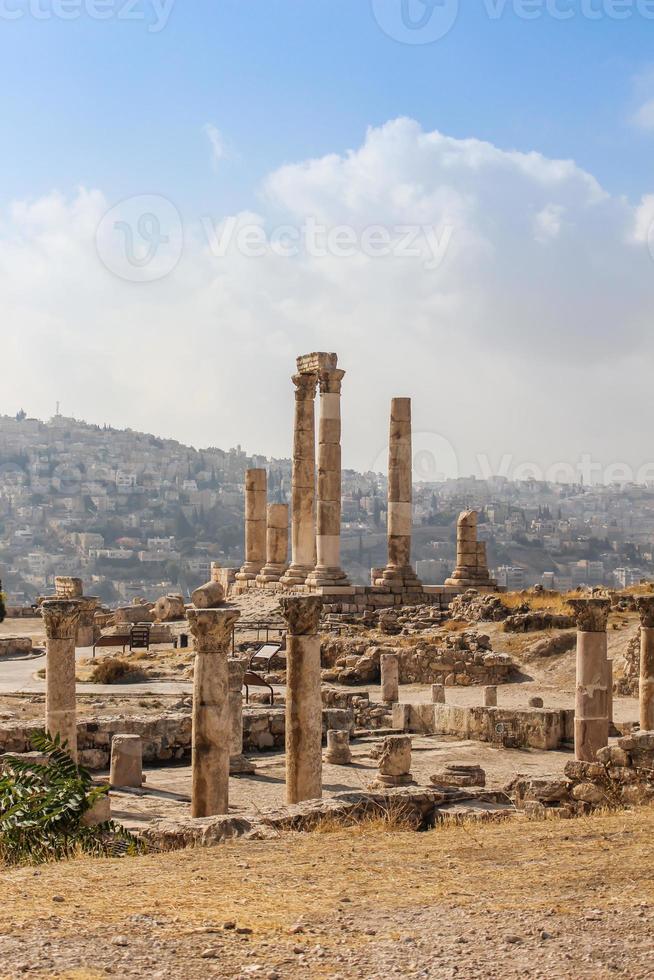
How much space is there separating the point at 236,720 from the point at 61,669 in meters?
3.44

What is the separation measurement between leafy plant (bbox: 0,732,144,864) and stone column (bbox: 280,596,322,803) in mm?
2115

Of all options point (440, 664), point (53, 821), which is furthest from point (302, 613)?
Answer: point (440, 664)

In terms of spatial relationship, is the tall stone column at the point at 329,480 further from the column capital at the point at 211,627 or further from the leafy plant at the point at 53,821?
the leafy plant at the point at 53,821

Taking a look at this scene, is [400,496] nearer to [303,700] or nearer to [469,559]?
[469,559]

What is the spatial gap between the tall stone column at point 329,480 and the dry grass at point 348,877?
24.5m

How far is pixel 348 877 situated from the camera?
873 cm

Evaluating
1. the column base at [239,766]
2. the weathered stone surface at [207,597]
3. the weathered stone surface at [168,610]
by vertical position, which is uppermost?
the weathered stone surface at [207,597]

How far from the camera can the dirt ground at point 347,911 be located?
22.1ft

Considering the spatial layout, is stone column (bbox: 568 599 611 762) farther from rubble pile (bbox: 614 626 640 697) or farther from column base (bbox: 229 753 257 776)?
rubble pile (bbox: 614 626 640 697)

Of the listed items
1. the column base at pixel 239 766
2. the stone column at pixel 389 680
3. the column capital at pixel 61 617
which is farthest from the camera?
the stone column at pixel 389 680

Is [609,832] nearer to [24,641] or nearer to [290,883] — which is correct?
[290,883]

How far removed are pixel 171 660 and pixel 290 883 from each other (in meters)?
22.6

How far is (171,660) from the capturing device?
1216 inches

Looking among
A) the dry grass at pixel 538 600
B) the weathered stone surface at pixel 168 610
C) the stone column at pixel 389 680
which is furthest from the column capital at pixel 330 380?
the stone column at pixel 389 680
